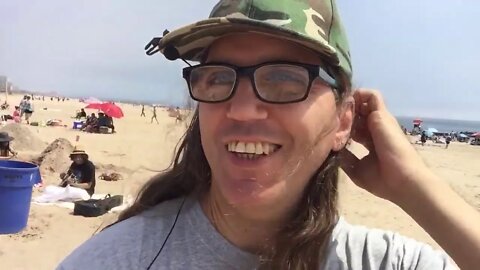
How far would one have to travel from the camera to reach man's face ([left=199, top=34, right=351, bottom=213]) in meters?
1.43

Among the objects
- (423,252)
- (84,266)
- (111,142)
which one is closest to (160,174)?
(84,266)

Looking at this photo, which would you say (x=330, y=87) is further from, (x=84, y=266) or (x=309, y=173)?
(x=84, y=266)

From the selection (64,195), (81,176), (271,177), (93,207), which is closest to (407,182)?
(271,177)

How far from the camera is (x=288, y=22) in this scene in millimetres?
1369

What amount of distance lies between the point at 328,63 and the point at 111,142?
19.2 metres

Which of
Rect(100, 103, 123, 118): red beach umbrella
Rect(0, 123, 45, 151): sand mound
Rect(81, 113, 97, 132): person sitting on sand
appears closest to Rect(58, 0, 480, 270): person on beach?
Rect(0, 123, 45, 151): sand mound

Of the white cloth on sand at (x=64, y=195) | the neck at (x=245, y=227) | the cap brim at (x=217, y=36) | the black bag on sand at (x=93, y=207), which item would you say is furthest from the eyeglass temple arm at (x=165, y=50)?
the white cloth on sand at (x=64, y=195)

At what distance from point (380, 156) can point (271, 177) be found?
47cm

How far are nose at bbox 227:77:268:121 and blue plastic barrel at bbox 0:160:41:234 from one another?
191 inches

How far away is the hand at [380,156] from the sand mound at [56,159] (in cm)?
993

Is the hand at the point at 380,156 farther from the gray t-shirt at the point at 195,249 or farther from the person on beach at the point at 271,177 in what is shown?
the gray t-shirt at the point at 195,249

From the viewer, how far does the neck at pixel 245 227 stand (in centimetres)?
152

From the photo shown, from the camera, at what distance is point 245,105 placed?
1427 millimetres

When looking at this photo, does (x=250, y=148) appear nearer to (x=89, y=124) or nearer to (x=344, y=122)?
(x=344, y=122)
